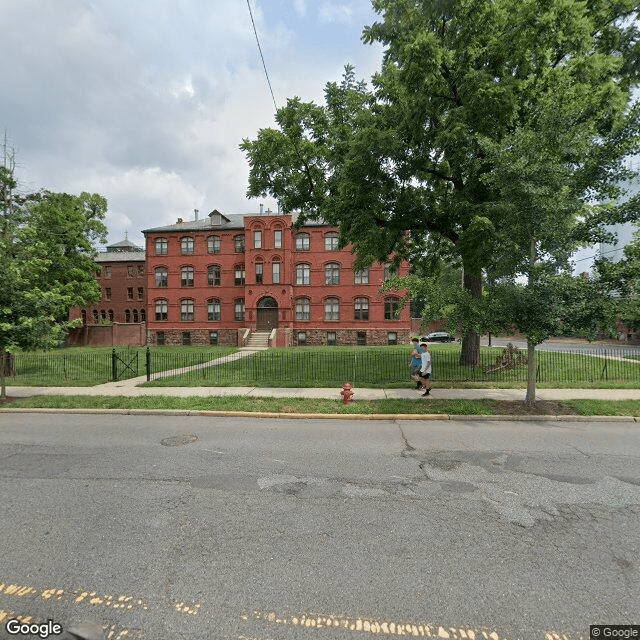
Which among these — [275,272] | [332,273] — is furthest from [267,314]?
[332,273]

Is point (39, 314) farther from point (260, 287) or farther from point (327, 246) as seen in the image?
point (327, 246)

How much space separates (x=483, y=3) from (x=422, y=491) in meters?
14.9

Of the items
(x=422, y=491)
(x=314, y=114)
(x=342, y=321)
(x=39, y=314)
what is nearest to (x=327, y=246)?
(x=342, y=321)

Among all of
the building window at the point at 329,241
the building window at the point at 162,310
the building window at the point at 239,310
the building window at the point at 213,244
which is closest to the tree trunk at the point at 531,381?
the building window at the point at 329,241

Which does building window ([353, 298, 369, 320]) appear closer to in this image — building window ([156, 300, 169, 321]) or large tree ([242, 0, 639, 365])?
large tree ([242, 0, 639, 365])

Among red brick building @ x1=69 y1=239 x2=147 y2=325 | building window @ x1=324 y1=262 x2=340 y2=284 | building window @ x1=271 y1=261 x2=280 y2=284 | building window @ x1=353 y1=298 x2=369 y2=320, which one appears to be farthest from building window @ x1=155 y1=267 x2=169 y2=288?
building window @ x1=353 y1=298 x2=369 y2=320

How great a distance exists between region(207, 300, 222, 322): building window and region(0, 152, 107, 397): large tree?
1019cm

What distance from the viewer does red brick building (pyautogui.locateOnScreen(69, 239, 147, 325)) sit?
4500 cm

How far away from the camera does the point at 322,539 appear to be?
3.61m

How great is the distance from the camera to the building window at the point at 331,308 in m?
33.8

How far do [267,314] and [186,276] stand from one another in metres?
10.0

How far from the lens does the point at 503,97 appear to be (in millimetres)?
10992

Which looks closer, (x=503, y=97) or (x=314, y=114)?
(x=503, y=97)

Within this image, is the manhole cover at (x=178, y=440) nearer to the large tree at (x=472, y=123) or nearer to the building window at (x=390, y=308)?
the large tree at (x=472, y=123)
